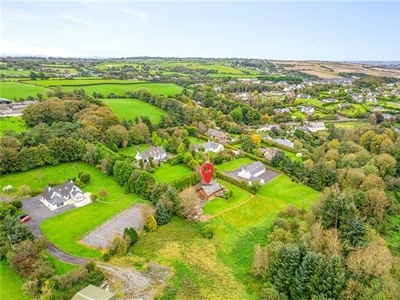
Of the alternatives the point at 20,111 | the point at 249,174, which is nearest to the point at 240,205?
the point at 249,174

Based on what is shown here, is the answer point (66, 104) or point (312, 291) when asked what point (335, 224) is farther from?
point (66, 104)

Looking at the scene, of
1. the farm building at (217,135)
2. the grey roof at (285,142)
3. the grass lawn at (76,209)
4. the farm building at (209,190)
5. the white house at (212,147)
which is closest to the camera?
the grass lawn at (76,209)

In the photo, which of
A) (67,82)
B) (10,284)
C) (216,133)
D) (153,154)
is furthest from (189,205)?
(67,82)

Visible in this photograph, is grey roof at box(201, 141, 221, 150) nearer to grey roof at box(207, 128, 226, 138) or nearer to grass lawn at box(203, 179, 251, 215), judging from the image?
grey roof at box(207, 128, 226, 138)

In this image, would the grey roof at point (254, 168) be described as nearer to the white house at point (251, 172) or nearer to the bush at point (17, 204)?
the white house at point (251, 172)

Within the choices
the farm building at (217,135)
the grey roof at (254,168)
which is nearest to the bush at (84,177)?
the grey roof at (254,168)

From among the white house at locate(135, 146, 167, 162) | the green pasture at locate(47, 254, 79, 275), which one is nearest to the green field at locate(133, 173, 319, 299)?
the green pasture at locate(47, 254, 79, 275)

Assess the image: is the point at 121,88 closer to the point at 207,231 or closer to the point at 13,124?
the point at 13,124
